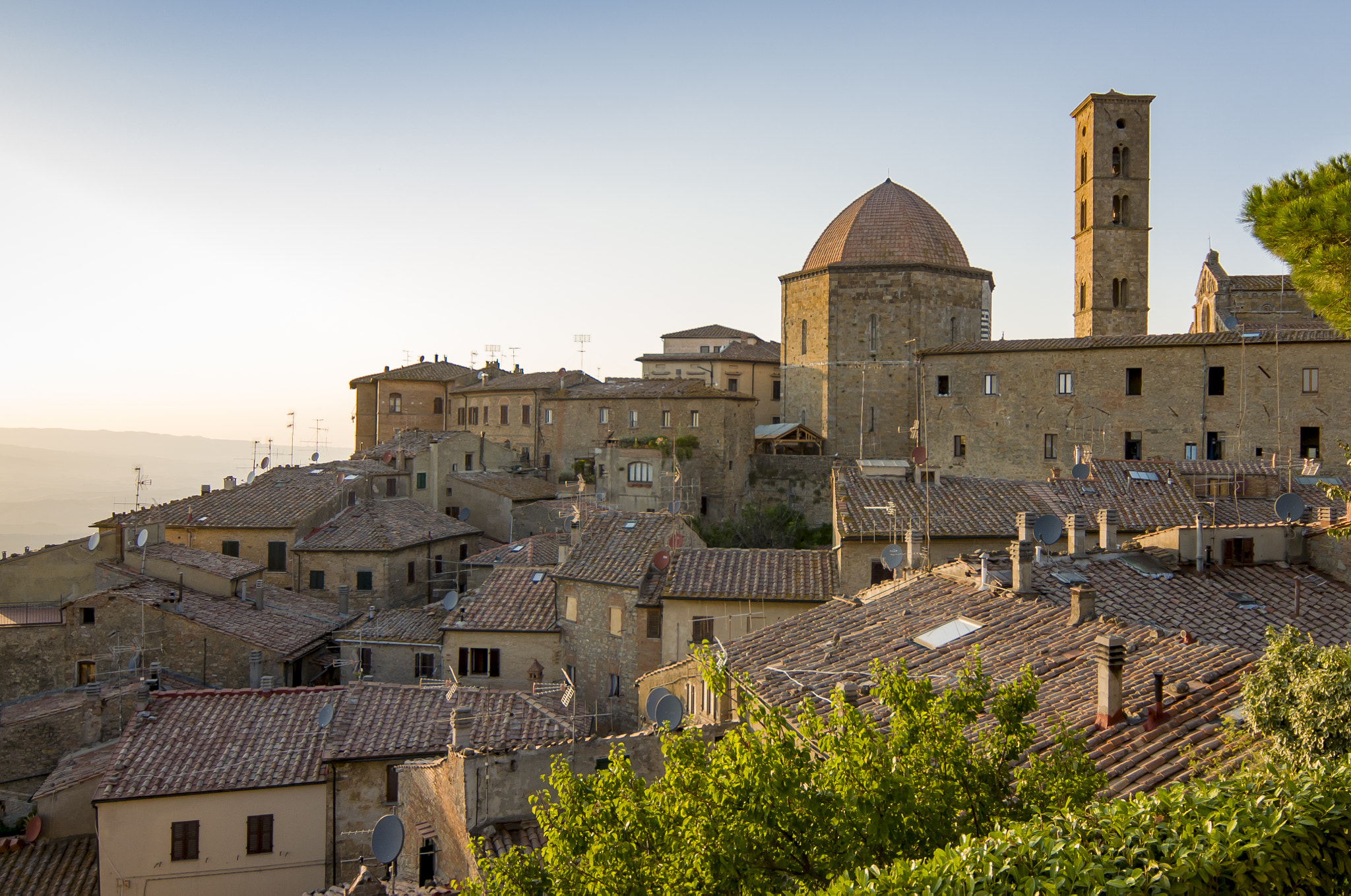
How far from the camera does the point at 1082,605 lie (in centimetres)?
1294

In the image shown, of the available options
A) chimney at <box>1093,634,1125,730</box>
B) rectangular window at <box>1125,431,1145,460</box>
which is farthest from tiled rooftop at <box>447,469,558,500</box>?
chimney at <box>1093,634,1125,730</box>

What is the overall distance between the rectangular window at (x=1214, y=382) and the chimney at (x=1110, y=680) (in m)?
27.0

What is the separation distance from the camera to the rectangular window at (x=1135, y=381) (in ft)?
109

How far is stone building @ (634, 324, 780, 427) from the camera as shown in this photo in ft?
169

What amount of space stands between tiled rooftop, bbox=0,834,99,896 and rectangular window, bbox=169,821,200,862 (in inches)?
46.2

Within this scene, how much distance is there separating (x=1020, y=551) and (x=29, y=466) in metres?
199

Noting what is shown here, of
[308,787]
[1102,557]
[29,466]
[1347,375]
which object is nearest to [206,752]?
[308,787]

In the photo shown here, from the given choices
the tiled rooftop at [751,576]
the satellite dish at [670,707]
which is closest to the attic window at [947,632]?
the satellite dish at [670,707]

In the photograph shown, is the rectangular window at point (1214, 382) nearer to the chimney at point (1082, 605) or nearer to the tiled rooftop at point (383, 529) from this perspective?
the chimney at point (1082, 605)

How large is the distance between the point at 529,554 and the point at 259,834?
1442 cm

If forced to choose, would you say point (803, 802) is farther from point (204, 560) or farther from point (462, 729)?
point (204, 560)

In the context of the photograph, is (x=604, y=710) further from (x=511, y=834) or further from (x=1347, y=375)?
(x=1347, y=375)

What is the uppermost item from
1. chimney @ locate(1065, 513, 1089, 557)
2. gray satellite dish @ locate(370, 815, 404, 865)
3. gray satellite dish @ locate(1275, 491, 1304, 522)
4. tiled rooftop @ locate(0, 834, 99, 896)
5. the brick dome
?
the brick dome

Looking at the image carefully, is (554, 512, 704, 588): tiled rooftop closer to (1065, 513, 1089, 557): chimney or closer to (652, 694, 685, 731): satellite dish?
(652, 694, 685, 731): satellite dish
